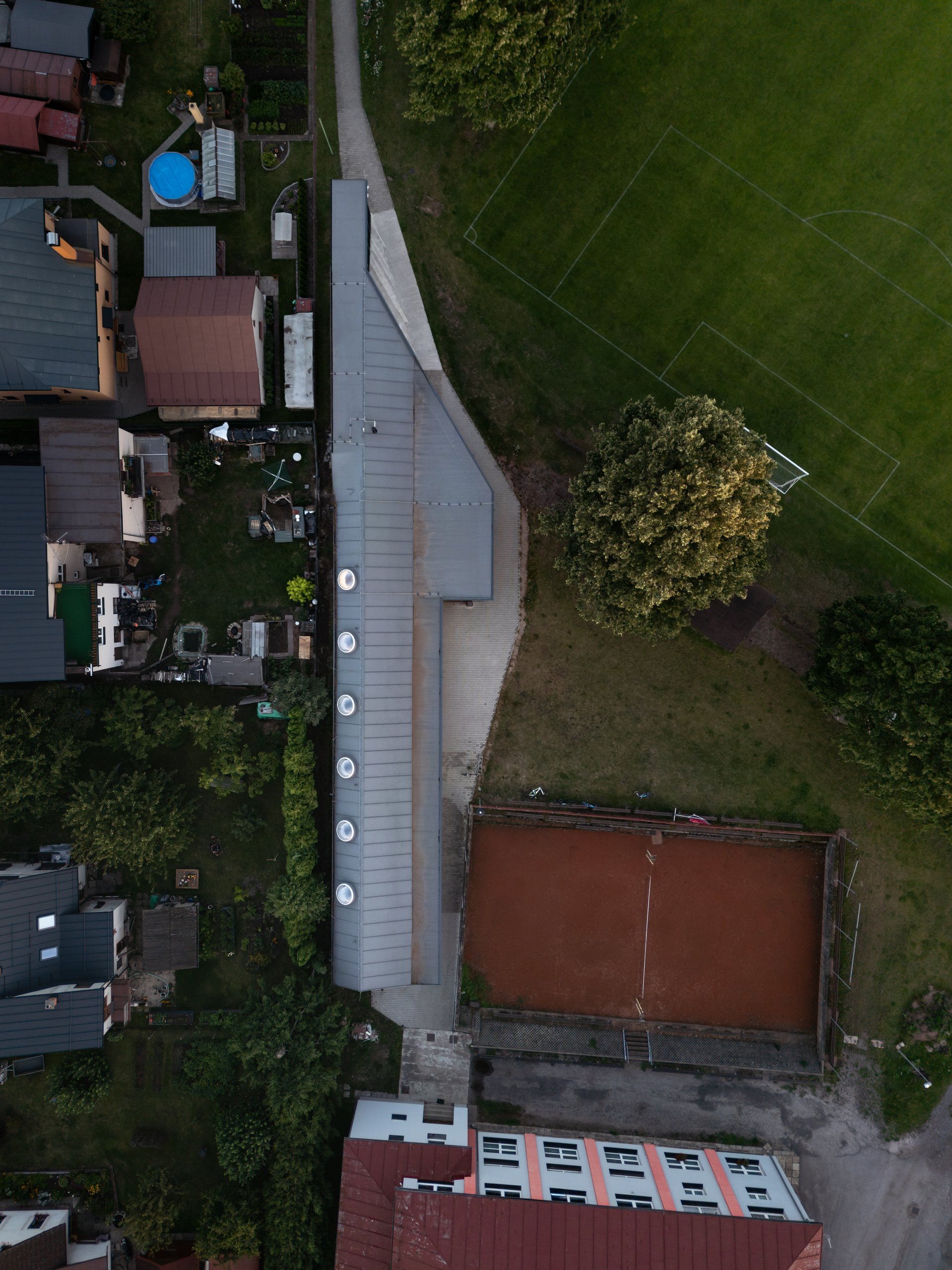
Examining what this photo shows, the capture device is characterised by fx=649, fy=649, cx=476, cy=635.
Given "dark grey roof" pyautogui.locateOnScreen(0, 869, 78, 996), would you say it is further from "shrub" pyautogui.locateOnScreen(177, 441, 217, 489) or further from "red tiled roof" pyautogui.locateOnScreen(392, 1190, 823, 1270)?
"shrub" pyautogui.locateOnScreen(177, 441, 217, 489)

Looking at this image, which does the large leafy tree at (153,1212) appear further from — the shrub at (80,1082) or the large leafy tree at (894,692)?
the large leafy tree at (894,692)

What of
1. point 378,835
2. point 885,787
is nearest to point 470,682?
point 378,835

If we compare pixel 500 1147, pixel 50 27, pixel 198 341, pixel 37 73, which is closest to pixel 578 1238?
pixel 500 1147

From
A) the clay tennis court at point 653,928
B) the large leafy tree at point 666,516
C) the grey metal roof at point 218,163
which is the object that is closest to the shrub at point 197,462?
the grey metal roof at point 218,163

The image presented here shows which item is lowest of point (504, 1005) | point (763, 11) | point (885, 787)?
point (504, 1005)

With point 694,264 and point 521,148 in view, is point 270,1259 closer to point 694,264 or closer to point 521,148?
point 694,264

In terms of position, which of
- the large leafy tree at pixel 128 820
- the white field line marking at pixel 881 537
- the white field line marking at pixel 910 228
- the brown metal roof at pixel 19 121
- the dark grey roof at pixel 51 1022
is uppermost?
the brown metal roof at pixel 19 121

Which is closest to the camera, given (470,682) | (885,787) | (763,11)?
(885,787)

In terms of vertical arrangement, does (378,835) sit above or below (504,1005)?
above
